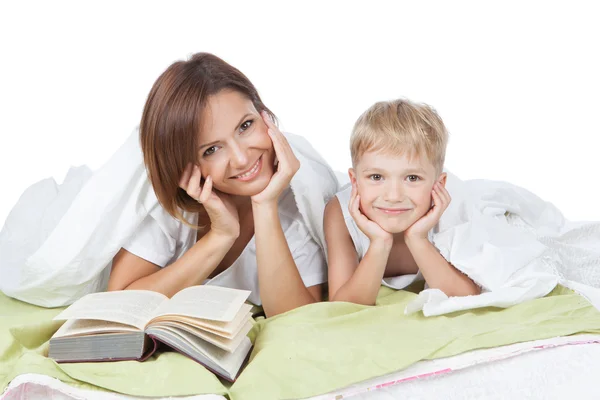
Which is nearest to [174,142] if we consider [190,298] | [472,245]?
[190,298]

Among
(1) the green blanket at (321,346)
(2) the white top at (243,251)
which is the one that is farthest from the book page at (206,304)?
(2) the white top at (243,251)

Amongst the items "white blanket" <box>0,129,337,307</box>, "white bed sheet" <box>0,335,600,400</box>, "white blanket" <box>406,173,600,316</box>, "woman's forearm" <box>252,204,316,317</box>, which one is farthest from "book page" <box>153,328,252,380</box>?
"white blanket" <box>0,129,337,307</box>

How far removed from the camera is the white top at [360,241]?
307 centimetres

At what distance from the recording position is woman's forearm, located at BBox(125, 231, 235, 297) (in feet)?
9.52

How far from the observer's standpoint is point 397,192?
2.78m

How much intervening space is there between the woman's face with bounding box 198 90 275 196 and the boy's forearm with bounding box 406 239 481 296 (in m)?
0.56

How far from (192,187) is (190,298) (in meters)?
0.49

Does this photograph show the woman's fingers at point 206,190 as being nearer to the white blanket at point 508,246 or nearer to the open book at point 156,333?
the open book at point 156,333

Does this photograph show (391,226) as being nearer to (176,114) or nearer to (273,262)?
(273,262)

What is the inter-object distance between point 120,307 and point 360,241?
982 millimetres

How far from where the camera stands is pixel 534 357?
240cm

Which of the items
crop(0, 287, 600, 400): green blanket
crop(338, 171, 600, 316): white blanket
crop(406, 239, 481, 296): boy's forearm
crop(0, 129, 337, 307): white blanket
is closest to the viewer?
crop(0, 287, 600, 400): green blanket

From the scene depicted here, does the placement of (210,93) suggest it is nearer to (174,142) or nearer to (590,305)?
(174,142)

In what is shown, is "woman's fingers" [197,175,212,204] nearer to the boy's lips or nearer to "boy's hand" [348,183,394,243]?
"boy's hand" [348,183,394,243]
